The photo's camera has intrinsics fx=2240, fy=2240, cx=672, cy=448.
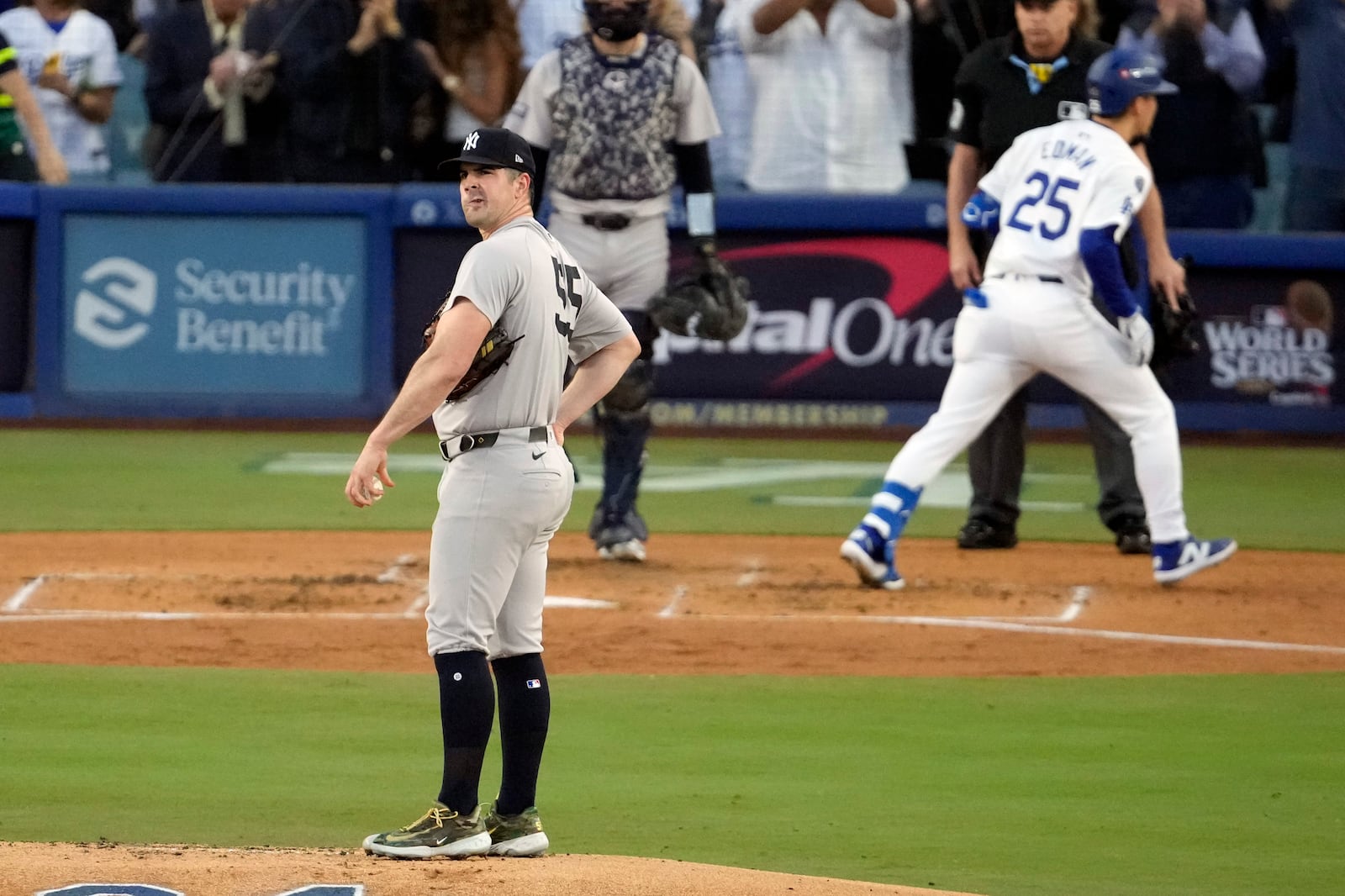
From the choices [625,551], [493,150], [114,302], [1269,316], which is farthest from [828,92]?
[493,150]

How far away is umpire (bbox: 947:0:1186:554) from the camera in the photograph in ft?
32.6

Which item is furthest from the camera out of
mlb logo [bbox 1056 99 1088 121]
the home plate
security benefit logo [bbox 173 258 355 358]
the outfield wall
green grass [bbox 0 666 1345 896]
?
security benefit logo [bbox 173 258 355 358]

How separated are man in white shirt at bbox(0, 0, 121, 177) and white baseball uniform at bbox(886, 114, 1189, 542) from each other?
7.94 meters

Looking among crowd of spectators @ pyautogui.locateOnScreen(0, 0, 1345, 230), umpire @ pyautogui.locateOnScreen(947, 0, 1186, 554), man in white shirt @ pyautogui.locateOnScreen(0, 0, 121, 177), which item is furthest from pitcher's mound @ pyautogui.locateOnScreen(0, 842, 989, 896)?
man in white shirt @ pyautogui.locateOnScreen(0, 0, 121, 177)

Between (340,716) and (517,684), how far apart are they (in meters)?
1.85

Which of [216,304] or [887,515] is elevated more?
[216,304]

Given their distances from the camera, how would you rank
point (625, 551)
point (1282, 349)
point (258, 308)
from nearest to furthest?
point (625, 551) → point (1282, 349) → point (258, 308)

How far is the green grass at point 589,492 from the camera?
457 inches

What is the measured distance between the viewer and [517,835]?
17.2 feet

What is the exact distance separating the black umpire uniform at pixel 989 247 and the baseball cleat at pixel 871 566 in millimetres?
1515

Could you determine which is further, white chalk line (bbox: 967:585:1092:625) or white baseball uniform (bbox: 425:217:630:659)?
white chalk line (bbox: 967:585:1092:625)

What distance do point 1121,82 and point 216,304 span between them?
24.4 ft

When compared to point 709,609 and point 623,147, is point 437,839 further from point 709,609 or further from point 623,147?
point 623,147

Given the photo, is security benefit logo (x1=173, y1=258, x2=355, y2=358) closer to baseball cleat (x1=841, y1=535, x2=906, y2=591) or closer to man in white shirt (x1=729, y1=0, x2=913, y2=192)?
man in white shirt (x1=729, y1=0, x2=913, y2=192)
